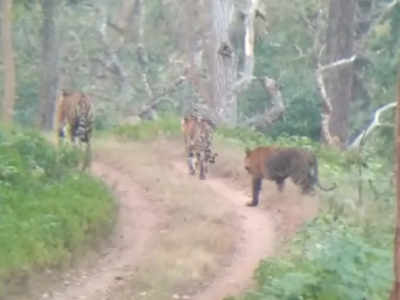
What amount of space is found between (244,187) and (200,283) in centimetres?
577

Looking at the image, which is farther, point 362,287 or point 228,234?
point 228,234

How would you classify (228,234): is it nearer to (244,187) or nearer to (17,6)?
(244,187)

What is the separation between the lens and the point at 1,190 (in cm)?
1484

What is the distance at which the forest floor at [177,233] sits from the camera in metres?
13.1

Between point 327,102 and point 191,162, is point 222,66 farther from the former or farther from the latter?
point 191,162

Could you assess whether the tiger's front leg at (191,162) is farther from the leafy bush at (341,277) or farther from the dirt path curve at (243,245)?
the leafy bush at (341,277)

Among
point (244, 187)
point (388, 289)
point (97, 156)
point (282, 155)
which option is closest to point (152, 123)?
point (97, 156)

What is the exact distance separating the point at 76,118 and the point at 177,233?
467cm

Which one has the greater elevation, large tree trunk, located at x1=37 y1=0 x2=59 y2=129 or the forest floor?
large tree trunk, located at x1=37 y1=0 x2=59 y2=129

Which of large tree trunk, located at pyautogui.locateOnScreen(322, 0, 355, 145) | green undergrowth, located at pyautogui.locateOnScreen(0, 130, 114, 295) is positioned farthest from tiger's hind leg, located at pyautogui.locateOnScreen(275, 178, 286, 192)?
large tree trunk, located at pyautogui.locateOnScreen(322, 0, 355, 145)

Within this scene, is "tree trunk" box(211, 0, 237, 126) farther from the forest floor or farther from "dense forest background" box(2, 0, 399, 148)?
the forest floor

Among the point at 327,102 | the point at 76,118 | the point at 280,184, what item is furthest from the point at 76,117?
the point at 327,102

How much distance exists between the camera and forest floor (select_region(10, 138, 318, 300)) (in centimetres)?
1312

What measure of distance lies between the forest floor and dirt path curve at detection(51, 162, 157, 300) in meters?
0.01
